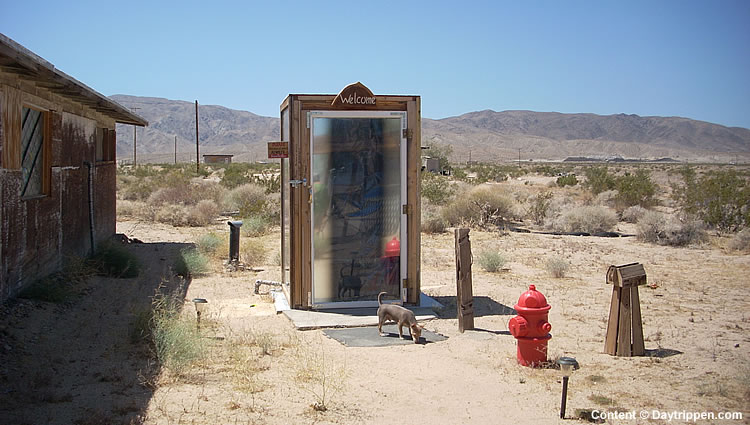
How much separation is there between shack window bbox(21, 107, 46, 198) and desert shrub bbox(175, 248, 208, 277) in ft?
9.76

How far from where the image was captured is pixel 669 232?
16750 mm

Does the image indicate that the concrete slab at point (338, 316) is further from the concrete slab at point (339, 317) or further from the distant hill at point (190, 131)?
the distant hill at point (190, 131)

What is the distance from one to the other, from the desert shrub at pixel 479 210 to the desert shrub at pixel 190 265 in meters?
9.97

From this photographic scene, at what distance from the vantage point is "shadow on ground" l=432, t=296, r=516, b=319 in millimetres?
9312

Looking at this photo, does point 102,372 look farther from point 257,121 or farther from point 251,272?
point 257,121

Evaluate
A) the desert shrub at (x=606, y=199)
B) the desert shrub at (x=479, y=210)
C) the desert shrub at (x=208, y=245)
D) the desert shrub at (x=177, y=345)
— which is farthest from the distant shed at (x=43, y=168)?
the desert shrub at (x=606, y=199)

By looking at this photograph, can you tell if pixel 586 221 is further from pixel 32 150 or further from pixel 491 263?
pixel 32 150

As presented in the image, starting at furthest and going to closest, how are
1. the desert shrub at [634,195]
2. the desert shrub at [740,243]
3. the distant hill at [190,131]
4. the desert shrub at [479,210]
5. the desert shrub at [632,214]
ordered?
the distant hill at [190,131] → the desert shrub at [634,195] → the desert shrub at [632,214] → the desert shrub at [479,210] → the desert shrub at [740,243]

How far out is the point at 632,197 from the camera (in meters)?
24.1

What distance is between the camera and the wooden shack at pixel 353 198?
9.11m

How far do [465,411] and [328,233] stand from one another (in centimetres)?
420

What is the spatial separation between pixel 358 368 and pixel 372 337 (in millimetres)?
1233

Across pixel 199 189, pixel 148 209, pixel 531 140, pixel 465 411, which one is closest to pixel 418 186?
pixel 465 411

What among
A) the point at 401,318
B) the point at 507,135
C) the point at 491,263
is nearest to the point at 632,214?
the point at 491,263
